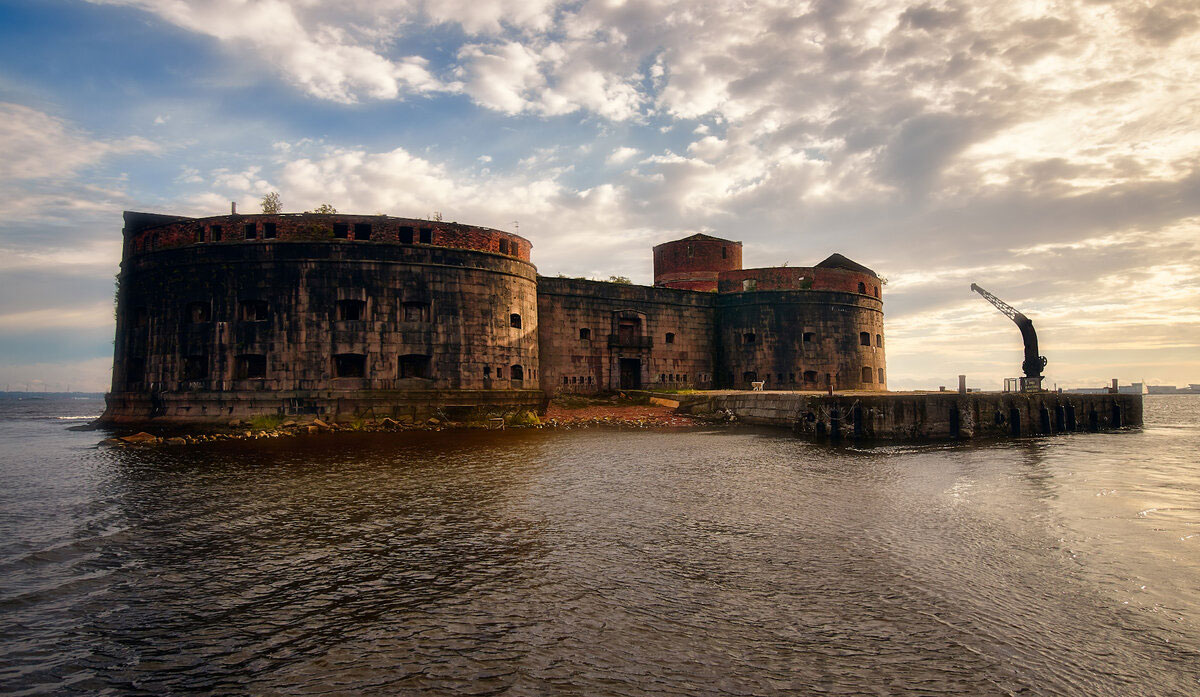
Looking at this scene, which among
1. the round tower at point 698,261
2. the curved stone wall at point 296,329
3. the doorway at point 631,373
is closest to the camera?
the curved stone wall at point 296,329

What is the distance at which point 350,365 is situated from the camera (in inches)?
1064

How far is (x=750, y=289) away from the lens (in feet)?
133

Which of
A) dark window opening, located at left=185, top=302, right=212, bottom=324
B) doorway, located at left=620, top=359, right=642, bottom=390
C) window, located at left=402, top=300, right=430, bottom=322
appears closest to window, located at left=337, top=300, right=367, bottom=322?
window, located at left=402, top=300, right=430, bottom=322

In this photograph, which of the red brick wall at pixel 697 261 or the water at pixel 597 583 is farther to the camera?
the red brick wall at pixel 697 261

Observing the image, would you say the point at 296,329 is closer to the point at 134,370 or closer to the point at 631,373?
the point at 134,370

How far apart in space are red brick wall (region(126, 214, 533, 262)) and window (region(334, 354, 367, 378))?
4993 millimetres

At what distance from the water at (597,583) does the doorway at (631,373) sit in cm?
2228

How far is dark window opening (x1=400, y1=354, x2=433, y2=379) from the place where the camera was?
27.5 metres

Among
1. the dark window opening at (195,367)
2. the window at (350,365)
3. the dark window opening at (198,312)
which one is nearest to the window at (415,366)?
the window at (350,365)

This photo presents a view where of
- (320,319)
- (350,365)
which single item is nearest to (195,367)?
(320,319)

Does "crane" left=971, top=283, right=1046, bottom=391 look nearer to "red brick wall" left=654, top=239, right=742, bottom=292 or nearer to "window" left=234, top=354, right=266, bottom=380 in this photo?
"red brick wall" left=654, top=239, right=742, bottom=292

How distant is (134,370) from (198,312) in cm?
461

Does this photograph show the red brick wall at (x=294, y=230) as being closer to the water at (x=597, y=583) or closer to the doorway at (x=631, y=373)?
the doorway at (x=631, y=373)

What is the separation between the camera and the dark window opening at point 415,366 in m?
27.5
